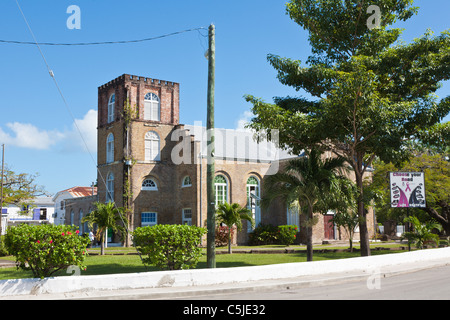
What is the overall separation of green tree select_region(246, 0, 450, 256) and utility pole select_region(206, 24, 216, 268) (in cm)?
521

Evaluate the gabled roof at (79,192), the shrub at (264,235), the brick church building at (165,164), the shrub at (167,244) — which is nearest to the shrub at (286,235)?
the shrub at (264,235)

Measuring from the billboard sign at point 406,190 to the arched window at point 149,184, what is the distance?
19051 millimetres

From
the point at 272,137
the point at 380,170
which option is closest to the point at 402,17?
the point at 272,137

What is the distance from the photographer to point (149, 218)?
113 ft

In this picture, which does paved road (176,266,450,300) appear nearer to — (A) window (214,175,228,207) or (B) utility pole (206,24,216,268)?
(B) utility pole (206,24,216,268)

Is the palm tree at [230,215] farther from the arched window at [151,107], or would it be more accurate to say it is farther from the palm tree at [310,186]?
the arched window at [151,107]

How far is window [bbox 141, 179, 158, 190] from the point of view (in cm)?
3475

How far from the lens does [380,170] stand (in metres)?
36.5

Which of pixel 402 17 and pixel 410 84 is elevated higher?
pixel 402 17

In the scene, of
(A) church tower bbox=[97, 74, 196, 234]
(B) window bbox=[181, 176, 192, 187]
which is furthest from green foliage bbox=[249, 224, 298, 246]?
(B) window bbox=[181, 176, 192, 187]

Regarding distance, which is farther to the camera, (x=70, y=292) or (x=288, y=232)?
(x=288, y=232)

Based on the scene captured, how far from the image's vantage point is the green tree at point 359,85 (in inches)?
715

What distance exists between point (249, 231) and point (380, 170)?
12336 mm
